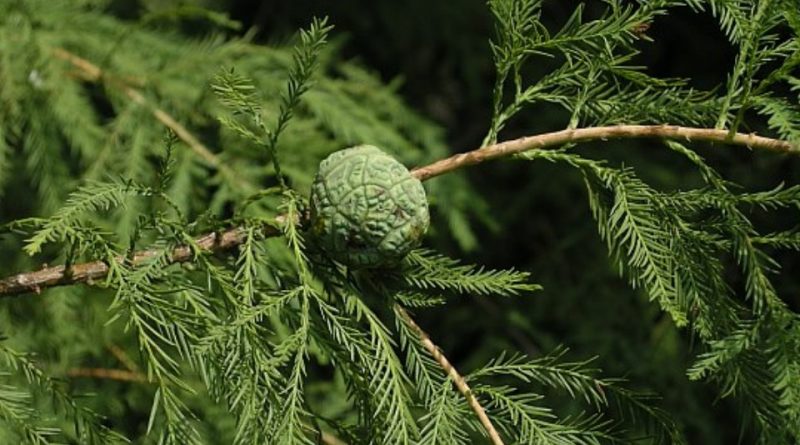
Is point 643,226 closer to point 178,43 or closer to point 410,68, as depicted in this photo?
point 178,43

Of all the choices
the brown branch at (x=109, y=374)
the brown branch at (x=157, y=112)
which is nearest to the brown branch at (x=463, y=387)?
the brown branch at (x=157, y=112)

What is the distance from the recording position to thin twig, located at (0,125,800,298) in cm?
122

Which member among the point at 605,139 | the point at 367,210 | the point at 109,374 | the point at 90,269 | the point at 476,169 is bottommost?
the point at 109,374

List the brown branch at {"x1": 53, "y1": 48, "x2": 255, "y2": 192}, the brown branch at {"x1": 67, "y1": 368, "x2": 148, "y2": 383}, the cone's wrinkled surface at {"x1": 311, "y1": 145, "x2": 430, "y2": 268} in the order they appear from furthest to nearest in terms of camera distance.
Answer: the brown branch at {"x1": 67, "y1": 368, "x2": 148, "y2": 383}, the brown branch at {"x1": 53, "y1": 48, "x2": 255, "y2": 192}, the cone's wrinkled surface at {"x1": 311, "y1": 145, "x2": 430, "y2": 268}

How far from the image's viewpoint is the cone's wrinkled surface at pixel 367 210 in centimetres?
115

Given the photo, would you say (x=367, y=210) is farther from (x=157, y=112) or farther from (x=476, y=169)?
(x=476, y=169)

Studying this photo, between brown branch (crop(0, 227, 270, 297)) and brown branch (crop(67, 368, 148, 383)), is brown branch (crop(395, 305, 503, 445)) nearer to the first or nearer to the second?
brown branch (crop(0, 227, 270, 297))

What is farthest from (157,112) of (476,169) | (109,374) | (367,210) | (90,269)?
(476,169)

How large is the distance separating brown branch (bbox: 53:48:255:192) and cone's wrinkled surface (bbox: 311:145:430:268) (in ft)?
2.44

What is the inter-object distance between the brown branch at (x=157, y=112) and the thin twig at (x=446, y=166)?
0.65 metres

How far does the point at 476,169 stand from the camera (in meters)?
2.99

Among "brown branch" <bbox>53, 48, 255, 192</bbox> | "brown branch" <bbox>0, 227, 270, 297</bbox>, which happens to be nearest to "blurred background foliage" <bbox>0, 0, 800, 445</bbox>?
"brown branch" <bbox>53, 48, 255, 192</bbox>

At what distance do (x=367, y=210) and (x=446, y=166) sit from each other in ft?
0.48

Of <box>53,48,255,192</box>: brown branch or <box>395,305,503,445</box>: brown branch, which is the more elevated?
<box>395,305,503,445</box>: brown branch
